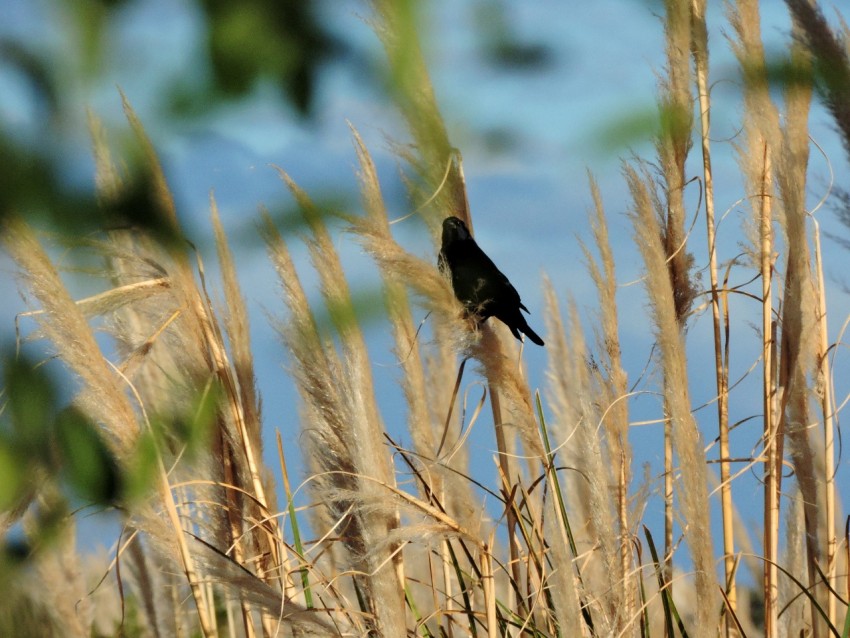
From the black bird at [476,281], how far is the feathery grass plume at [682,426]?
10.5 inches

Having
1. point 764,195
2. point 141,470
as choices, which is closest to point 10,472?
point 141,470

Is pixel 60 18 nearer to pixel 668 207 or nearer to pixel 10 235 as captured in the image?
pixel 10 235

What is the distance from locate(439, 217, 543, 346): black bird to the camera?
59.6 inches

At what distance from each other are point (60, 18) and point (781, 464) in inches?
56.7

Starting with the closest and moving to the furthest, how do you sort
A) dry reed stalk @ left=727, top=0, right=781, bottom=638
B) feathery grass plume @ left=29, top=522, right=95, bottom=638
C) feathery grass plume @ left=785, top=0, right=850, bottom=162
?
feathery grass plume @ left=785, top=0, right=850, bottom=162
dry reed stalk @ left=727, top=0, right=781, bottom=638
feathery grass plume @ left=29, top=522, right=95, bottom=638

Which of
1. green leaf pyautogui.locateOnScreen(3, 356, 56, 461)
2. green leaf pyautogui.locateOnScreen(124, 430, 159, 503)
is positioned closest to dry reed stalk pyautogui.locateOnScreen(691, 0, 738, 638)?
green leaf pyautogui.locateOnScreen(124, 430, 159, 503)

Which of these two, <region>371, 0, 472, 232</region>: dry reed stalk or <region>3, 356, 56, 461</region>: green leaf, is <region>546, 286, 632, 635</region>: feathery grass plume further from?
<region>3, 356, 56, 461</region>: green leaf

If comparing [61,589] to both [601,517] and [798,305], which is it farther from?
[798,305]

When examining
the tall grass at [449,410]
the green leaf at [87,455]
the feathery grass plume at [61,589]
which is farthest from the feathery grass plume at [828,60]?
the feathery grass plume at [61,589]

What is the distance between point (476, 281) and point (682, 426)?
17.7 inches

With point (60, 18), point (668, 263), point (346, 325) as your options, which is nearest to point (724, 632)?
point (668, 263)

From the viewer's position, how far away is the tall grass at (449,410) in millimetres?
1391

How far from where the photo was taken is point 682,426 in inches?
54.0

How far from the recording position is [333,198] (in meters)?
1.63
